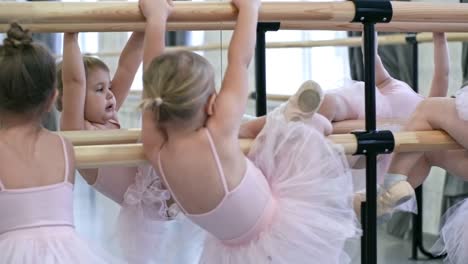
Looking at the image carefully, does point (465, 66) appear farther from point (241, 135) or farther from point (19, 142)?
point (19, 142)

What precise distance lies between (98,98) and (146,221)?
0.37m

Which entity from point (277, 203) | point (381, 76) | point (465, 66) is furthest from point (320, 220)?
point (465, 66)

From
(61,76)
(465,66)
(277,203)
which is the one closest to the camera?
(277,203)

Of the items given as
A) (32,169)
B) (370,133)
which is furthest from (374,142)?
(32,169)

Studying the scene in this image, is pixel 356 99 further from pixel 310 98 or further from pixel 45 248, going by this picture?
pixel 45 248

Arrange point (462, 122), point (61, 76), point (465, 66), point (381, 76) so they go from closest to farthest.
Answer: point (462, 122) < point (61, 76) < point (381, 76) < point (465, 66)

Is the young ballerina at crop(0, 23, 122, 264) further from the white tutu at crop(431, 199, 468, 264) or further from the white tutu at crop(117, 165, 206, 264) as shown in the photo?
the white tutu at crop(431, 199, 468, 264)

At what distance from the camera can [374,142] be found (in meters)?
1.40

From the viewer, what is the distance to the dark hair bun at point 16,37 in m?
1.19

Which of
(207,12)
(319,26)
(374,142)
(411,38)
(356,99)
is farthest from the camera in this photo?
(411,38)

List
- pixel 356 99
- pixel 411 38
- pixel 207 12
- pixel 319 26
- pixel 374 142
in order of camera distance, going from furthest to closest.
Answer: pixel 411 38 → pixel 356 99 → pixel 319 26 → pixel 374 142 → pixel 207 12

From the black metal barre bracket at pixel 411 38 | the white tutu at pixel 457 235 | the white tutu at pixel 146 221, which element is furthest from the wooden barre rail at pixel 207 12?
the black metal barre bracket at pixel 411 38

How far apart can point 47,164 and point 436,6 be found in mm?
795

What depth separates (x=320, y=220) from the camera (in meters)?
1.30
